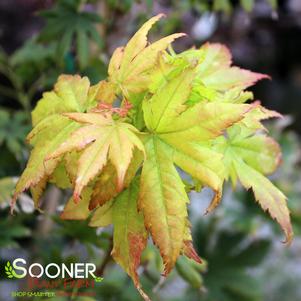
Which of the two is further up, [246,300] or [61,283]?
[61,283]

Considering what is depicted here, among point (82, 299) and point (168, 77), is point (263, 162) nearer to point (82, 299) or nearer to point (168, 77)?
point (168, 77)

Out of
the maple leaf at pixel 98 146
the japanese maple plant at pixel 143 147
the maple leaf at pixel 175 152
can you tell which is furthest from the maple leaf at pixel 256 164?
the maple leaf at pixel 98 146

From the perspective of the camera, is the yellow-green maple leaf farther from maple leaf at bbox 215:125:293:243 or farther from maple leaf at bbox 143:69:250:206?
maple leaf at bbox 215:125:293:243

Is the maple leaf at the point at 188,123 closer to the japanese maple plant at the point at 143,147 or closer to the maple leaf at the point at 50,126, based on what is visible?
the japanese maple plant at the point at 143,147

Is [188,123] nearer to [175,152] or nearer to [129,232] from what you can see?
[175,152]

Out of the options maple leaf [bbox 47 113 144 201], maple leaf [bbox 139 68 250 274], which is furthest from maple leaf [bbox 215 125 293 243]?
maple leaf [bbox 47 113 144 201]

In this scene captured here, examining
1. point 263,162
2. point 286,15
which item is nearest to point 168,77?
point 263,162

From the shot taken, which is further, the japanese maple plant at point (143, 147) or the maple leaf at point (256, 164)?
the maple leaf at point (256, 164)
